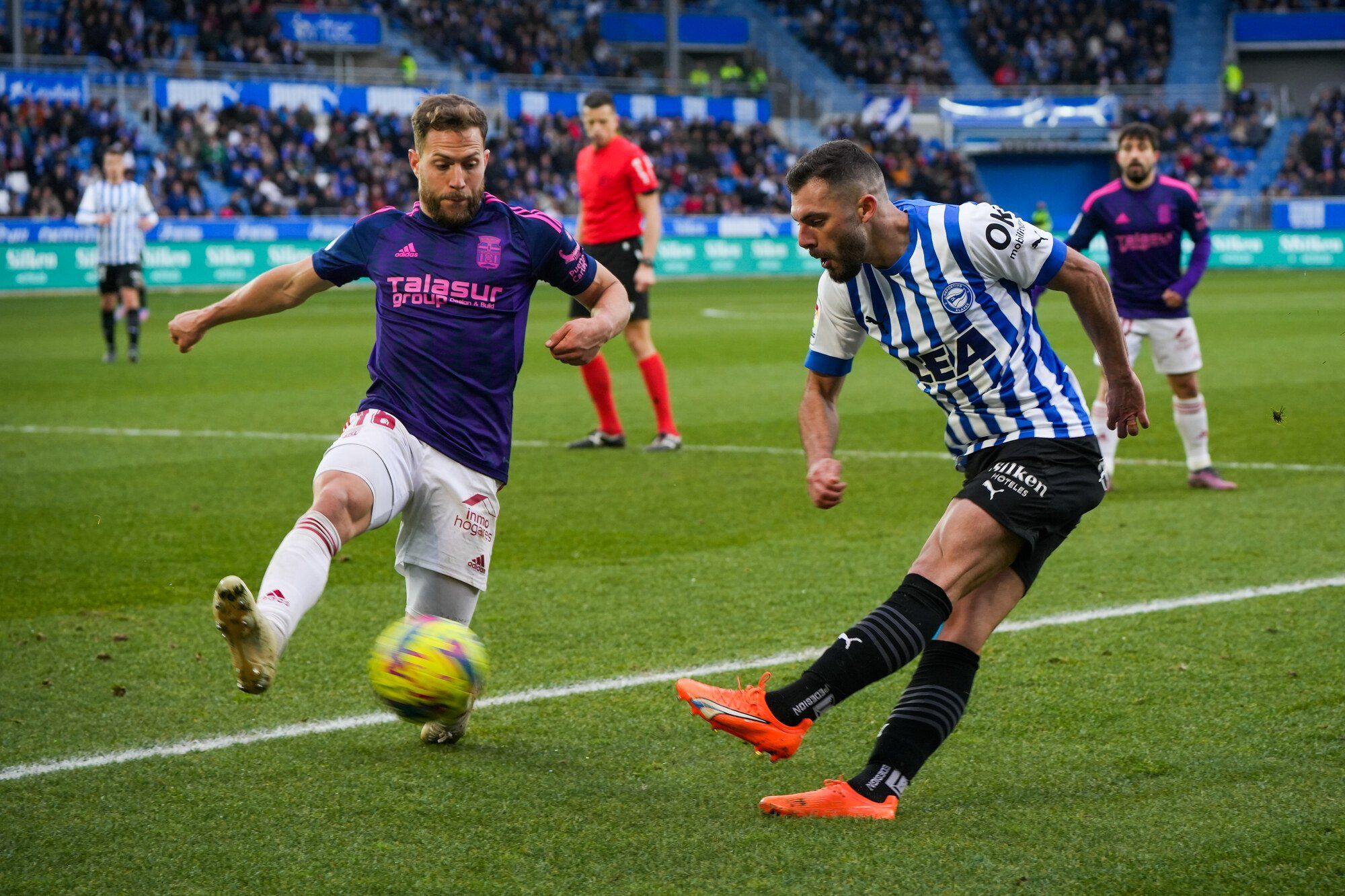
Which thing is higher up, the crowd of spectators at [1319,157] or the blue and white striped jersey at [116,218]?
the crowd of spectators at [1319,157]

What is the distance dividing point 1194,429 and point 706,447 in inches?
133

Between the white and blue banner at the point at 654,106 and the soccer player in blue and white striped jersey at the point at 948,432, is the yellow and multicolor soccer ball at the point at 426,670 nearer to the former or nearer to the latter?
the soccer player in blue and white striped jersey at the point at 948,432

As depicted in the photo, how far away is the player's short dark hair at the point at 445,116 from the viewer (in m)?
4.11

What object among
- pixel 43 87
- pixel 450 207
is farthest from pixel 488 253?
pixel 43 87

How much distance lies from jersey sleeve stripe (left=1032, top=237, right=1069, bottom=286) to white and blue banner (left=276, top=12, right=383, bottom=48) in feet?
124

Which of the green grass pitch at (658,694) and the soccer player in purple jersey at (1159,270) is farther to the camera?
the soccer player in purple jersey at (1159,270)

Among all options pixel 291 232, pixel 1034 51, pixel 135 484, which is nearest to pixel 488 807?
pixel 135 484

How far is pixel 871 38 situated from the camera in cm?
4878

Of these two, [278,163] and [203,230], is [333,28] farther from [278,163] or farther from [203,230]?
[203,230]

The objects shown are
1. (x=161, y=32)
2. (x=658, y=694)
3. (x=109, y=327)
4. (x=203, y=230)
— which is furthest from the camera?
(x=161, y=32)

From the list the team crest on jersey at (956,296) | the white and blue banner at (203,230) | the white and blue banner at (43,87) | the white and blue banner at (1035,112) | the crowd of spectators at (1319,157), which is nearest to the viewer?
the team crest on jersey at (956,296)

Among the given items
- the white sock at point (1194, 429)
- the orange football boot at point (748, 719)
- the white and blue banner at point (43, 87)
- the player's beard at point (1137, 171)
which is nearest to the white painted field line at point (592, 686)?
the orange football boot at point (748, 719)

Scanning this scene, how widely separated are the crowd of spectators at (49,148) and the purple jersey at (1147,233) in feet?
78.5

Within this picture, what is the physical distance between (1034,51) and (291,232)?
29661 millimetres
